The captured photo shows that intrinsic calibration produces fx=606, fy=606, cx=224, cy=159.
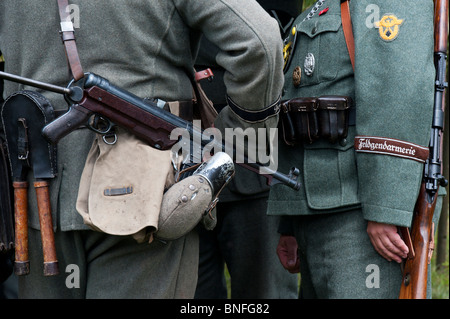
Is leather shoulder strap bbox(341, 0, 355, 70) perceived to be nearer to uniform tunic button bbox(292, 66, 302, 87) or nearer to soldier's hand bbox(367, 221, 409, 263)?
uniform tunic button bbox(292, 66, 302, 87)

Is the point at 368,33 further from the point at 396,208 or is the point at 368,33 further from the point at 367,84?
the point at 396,208

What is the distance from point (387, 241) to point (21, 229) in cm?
124

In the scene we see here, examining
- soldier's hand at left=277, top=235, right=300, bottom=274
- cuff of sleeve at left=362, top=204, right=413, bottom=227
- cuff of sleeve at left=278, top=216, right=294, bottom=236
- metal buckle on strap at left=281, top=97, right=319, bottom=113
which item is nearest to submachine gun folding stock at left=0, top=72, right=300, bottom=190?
metal buckle on strap at left=281, top=97, right=319, bottom=113

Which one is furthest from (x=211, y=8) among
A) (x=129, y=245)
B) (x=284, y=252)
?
(x=284, y=252)

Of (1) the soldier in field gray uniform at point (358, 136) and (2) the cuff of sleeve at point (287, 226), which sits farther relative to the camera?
(2) the cuff of sleeve at point (287, 226)

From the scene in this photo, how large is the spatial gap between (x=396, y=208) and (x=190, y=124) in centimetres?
76

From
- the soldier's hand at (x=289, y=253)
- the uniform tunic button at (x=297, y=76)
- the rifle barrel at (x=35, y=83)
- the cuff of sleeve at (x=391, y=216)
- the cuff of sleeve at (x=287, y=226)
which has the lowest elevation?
the soldier's hand at (x=289, y=253)

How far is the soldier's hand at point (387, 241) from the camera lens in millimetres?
2104

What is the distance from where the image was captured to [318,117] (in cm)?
221

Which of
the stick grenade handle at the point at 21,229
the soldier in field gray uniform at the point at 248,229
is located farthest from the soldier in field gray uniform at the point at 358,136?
the stick grenade handle at the point at 21,229

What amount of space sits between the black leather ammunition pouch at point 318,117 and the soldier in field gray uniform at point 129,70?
20cm

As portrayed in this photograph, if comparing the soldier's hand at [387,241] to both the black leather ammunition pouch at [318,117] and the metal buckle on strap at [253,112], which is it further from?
the metal buckle on strap at [253,112]

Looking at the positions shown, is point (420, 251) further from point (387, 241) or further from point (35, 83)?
point (35, 83)

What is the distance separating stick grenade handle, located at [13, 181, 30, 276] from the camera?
1977mm
